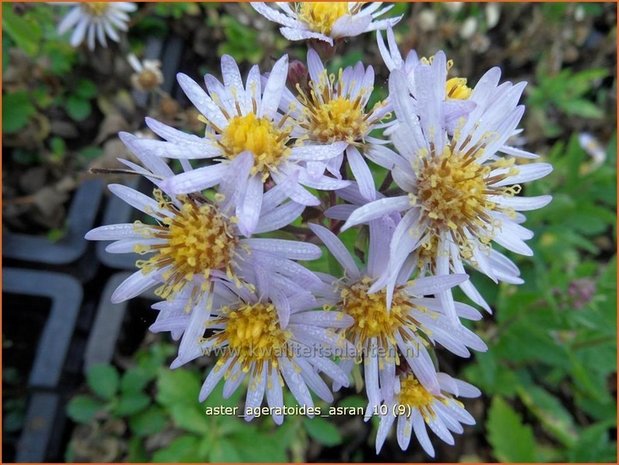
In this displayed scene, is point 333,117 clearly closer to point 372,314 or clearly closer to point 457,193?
point 457,193

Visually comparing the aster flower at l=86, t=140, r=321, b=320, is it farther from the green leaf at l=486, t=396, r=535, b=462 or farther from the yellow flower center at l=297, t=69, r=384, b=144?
the green leaf at l=486, t=396, r=535, b=462

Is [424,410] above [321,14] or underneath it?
underneath

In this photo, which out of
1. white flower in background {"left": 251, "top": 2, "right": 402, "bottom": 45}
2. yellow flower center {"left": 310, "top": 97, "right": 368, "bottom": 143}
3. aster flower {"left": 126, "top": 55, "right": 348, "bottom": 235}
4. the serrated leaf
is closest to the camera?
aster flower {"left": 126, "top": 55, "right": 348, "bottom": 235}

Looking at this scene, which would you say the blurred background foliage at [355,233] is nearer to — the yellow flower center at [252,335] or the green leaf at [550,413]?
the green leaf at [550,413]

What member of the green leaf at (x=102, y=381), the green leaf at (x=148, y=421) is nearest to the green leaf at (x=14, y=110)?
the green leaf at (x=102, y=381)

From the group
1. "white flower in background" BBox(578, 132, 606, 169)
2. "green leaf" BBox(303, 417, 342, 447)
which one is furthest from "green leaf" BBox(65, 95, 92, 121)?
"white flower in background" BBox(578, 132, 606, 169)

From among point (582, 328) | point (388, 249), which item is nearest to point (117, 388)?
point (388, 249)

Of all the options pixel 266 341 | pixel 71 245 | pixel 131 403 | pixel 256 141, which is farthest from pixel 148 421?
pixel 256 141
